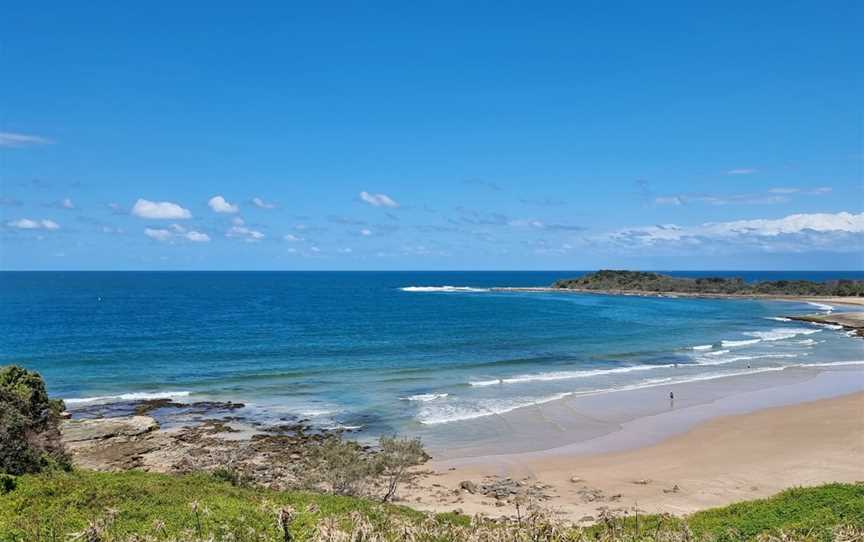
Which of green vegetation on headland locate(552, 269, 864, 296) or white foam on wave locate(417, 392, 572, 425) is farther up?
green vegetation on headland locate(552, 269, 864, 296)

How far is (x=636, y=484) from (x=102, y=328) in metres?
62.8

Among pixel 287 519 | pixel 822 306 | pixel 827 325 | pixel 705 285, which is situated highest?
pixel 705 285

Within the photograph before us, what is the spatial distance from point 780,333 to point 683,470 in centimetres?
5433

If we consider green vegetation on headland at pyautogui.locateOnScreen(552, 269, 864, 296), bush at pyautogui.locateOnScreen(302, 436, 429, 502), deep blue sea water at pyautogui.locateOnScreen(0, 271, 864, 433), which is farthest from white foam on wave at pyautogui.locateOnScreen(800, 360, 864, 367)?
green vegetation on headland at pyautogui.locateOnScreen(552, 269, 864, 296)

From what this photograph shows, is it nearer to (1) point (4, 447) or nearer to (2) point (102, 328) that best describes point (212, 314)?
(2) point (102, 328)

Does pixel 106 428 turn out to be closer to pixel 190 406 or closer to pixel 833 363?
pixel 190 406

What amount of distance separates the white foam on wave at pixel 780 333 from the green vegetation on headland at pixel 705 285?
6526 cm

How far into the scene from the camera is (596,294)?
472 feet

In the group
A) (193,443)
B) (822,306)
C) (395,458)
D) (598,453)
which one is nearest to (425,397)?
(598,453)

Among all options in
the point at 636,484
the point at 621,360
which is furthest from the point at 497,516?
the point at 621,360

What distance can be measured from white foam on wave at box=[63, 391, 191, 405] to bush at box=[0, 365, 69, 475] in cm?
1206

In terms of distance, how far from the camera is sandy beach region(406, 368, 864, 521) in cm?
2152

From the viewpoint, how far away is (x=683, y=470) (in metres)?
24.8

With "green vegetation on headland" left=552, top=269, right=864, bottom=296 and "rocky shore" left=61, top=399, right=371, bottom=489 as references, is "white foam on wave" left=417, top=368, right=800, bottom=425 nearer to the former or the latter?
"rocky shore" left=61, top=399, right=371, bottom=489
